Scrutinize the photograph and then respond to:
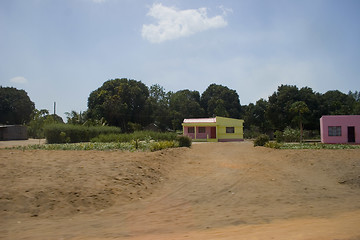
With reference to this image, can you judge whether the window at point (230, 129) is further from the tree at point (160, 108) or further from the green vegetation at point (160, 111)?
the tree at point (160, 108)

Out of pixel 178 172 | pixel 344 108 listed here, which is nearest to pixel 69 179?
pixel 178 172

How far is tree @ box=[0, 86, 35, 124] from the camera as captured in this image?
5069 cm

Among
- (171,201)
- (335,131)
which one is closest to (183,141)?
(171,201)

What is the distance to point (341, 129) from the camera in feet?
93.8

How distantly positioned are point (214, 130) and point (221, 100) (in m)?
23.1

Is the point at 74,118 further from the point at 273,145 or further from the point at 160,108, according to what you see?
the point at 273,145

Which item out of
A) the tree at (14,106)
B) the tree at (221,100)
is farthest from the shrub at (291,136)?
the tree at (14,106)

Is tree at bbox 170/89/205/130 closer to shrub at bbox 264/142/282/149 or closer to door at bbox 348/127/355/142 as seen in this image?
door at bbox 348/127/355/142

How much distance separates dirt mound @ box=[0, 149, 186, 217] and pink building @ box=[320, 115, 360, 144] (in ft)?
79.1

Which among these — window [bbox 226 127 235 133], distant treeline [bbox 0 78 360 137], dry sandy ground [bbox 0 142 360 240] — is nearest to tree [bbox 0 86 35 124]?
distant treeline [bbox 0 78 360 137]

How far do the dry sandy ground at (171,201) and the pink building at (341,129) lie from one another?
18.9 metres

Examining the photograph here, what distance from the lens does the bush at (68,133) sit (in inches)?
1151

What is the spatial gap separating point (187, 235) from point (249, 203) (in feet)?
9.60

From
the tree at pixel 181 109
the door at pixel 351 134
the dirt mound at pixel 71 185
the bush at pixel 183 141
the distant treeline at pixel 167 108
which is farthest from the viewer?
the tree at pixel 181 109
